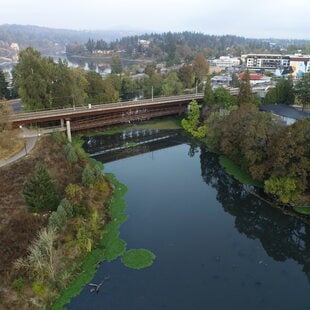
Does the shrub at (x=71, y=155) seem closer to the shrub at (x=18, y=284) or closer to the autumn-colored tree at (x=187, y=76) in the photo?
the shrub at (x=18, y=284)

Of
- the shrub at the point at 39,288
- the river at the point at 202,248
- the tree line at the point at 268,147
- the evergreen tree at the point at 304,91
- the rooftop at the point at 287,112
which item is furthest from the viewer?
the evergreen tree at the point at 304,91

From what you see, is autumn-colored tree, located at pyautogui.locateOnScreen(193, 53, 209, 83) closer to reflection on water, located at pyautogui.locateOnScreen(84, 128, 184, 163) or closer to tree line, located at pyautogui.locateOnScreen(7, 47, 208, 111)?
tree line, located at pyautogui.locateOnScreen(7, 47, 208, 111)

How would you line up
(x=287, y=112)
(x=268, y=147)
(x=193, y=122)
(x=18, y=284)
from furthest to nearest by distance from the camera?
(x=193, y=122), (x=287, y=112), (x=268, y=147), (x=18, y=284)

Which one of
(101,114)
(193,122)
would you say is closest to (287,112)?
(193,122)

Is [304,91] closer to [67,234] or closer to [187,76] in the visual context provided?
[187,76]

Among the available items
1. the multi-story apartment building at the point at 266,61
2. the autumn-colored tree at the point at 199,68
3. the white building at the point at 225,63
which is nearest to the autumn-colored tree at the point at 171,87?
the autumn-colored tree at the point at 199,68

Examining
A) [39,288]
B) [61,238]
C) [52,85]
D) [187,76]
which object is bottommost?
[39,288]
